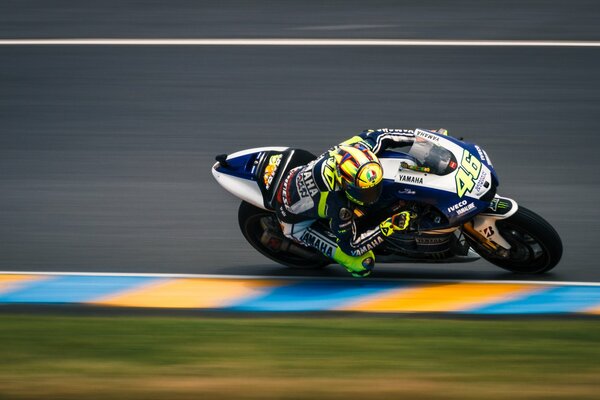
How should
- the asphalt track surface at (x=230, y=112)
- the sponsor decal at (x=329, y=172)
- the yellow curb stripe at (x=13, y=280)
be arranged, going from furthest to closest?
the asphalt track surface at (x=230, y=112)
the yellow curb stripe at (x=13, y=280)
the sponsor decal at (x=329, y=172)

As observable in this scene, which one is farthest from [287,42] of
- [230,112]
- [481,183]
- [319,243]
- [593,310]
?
[593,310]

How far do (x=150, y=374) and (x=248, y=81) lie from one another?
20.3ft

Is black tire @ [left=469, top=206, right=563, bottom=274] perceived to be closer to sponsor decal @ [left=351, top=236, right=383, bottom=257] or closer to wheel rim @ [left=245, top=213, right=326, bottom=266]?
sponsor decal @ [left=351, top=236, right=383, bottom=257]

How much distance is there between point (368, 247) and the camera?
810cm

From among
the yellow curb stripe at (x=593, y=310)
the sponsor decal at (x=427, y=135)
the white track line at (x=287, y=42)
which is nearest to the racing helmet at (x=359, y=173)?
the sponsor decal at (x=427, y=135)

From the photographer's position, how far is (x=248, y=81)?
1227 centimetres

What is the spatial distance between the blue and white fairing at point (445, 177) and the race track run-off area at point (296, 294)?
2.30 ft

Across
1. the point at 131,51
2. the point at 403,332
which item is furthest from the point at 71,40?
the point at 403,332

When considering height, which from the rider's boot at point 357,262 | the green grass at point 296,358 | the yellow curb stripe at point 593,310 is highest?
the rider's boot at point 357,262

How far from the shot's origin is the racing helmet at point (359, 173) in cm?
751

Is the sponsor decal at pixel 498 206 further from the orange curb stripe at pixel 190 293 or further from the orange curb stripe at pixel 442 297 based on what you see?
the orange curb stripe at pixel 190 293

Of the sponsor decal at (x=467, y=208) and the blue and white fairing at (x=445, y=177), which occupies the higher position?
the blue and white fairing at (x=445, y=177)

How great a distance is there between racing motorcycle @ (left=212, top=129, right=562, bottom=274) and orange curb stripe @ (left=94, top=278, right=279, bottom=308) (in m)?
0.46

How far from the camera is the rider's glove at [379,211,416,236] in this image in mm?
7859
